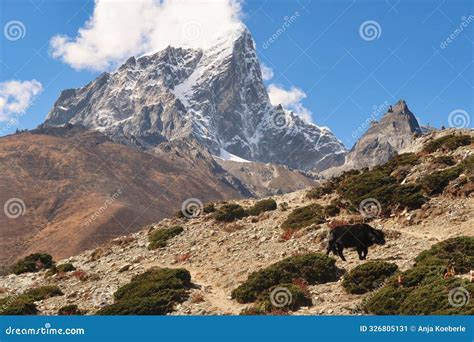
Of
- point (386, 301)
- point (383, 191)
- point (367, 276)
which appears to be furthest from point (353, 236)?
point (383, 191)

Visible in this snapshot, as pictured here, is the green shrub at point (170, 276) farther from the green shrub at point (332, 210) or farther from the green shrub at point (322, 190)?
the green shrub at point (322, 190)

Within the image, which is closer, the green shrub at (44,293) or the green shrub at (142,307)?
the green shrub at (142,307)

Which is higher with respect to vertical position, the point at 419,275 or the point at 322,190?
the point at 322,190

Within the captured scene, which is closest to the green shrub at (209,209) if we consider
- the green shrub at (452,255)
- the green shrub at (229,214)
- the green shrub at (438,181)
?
the green shrub at (229,214)

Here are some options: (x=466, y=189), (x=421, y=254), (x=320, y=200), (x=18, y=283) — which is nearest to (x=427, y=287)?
(x=421, y=254)

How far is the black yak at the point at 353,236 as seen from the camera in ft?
90.2

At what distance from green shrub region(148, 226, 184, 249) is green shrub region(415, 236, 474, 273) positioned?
2337 centimetres

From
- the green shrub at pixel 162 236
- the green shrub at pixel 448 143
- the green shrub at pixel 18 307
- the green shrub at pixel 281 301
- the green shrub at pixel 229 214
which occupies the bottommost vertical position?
the green shrub at pixel 281 301

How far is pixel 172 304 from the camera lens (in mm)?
28859

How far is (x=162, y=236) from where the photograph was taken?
4700cm

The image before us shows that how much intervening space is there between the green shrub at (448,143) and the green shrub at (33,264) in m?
35.0

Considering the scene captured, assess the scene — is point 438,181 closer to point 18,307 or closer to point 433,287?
point 433,287

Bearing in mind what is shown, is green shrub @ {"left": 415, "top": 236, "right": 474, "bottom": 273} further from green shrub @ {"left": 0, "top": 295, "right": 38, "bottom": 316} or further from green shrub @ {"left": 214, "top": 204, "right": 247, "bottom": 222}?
green shrub @ {"left": 214, "top": 204, "right": 247, "bottom": 222}

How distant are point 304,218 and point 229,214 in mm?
8521
